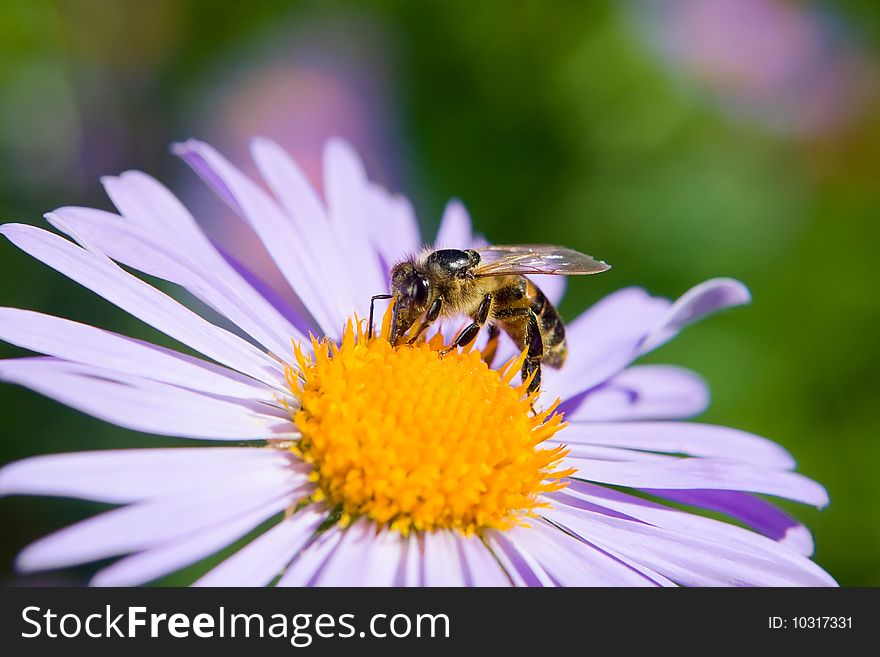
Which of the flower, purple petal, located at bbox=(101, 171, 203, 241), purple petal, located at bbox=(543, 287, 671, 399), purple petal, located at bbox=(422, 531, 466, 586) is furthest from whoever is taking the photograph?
purple petal, located at bbox=(543, 287, 671, 399)

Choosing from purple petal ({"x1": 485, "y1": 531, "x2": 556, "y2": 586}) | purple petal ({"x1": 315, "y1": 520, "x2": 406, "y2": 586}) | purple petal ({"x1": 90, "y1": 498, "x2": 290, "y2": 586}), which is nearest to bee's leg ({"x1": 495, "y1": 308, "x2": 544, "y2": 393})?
purple petal ({"x1": 485, "y1": 531, "x2": 556, "y2": 586})

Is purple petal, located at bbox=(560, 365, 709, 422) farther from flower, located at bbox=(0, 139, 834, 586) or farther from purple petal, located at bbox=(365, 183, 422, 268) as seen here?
purple petal, located at bbox=(365, 183, 422, 268)

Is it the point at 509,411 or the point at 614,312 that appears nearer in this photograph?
the point at 509,411

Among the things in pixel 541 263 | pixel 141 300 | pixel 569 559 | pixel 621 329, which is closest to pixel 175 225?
pixel 141 300

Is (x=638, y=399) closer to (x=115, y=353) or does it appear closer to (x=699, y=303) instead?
(x=699, y=303)
